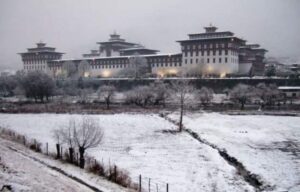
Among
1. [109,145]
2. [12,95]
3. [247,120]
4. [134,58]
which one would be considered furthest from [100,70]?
[109,145]

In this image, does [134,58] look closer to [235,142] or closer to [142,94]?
[142,94]

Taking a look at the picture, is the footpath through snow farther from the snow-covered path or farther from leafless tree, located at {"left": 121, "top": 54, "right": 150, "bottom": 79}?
leafless tree, located at {"left": 121, "top": 54, "right": 150, "bottom": 79}

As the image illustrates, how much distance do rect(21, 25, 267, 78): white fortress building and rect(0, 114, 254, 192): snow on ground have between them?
57060 mm

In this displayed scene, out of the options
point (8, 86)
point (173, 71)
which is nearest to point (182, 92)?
point (8, 86)

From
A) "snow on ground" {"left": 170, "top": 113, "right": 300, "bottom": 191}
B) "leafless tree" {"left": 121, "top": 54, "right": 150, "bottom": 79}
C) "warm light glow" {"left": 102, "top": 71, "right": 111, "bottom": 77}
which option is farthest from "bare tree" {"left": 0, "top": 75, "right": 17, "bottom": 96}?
"snow on ground" {"left": 170, "top": 113, "right": 300, "bottom": 191}

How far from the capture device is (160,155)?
94.0 ft

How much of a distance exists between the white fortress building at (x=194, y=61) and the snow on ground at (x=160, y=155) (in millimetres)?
57060

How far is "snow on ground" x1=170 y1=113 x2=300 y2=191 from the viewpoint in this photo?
23984 millimetres

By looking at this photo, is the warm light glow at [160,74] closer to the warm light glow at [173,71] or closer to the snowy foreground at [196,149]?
the warm light glow at [173,71]

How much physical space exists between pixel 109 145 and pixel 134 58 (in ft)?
257

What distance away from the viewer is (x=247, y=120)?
4862cm

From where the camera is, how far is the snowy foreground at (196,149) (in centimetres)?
2264

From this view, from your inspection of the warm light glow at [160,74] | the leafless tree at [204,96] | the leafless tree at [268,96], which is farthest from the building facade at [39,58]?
the leafless tree at [268,96]

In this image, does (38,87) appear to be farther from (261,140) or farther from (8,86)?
(261,140)
